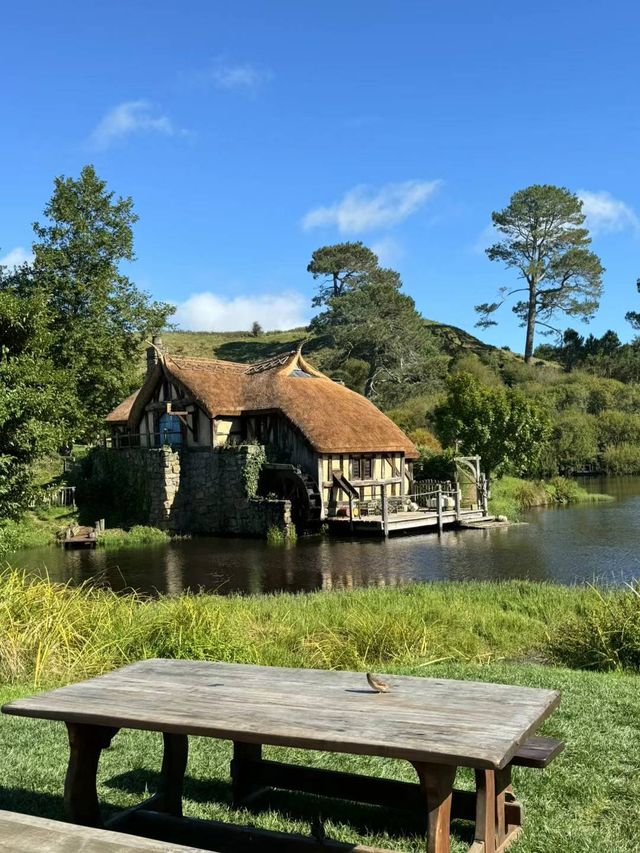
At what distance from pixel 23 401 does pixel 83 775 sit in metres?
7.86

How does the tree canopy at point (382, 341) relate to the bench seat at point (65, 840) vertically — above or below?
above

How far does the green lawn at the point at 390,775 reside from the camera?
4.12m

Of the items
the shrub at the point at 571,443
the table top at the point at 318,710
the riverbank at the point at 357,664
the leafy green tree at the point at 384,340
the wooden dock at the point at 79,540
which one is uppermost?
the leafy green tree at the point at 384,340

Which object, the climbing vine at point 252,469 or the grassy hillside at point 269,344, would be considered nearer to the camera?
the climbing vine at point 252,469

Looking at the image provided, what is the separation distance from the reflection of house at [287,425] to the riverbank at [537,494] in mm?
5231

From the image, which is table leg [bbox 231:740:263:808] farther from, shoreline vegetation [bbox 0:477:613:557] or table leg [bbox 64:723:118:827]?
shoreline vegetation [bbox 0:477:613:557]

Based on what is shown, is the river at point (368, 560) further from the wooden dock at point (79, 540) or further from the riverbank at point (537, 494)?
the riverbank at point (537, 494)

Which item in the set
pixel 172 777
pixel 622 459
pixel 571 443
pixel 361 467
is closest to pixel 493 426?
pixel 361 467

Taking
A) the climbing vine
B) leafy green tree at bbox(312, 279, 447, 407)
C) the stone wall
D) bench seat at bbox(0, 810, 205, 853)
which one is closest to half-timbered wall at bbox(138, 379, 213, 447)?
the stone wall

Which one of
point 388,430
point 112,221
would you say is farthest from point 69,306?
point 388,430

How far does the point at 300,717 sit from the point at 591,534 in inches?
858

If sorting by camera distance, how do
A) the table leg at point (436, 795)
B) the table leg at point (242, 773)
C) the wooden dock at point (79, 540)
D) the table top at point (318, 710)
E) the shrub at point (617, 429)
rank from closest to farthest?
the table top at point (318, 710), the table leg at point (436, 795), the table leg at point (242, 773), the wooden dock at point (79, 540), the shrub at point (617, 429)

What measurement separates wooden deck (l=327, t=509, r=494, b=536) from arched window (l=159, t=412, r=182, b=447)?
24.7 feet

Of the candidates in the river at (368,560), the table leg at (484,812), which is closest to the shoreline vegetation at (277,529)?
the river at (368,560)
